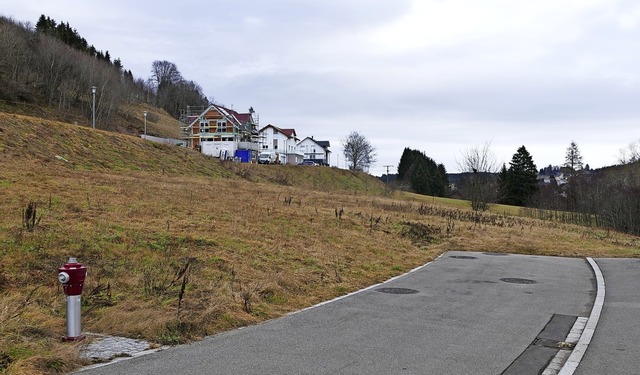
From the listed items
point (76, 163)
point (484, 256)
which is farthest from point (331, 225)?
point (76, 163)

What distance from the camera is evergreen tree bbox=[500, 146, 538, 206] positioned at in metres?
80.8

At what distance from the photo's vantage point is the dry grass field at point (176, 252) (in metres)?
6.52

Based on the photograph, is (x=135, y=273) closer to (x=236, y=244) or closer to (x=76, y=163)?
(x=236, y=244)

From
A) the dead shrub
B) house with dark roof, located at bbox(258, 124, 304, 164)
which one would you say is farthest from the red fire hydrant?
house with dark roof, located at bbox(258, 124, 304, 164)

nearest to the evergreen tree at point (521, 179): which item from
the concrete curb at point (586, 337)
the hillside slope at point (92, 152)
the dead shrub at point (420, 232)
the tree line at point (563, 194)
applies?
the tree line at point (563, 194)

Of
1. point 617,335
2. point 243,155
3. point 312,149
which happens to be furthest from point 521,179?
point 617,335

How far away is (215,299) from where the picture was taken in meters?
7.88

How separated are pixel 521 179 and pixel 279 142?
164 feet

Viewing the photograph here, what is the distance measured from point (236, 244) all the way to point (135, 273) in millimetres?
3849

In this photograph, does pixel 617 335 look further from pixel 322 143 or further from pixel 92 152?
pixel 322 143

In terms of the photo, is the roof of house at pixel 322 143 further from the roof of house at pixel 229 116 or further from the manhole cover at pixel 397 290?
the manhole cover at pixel 397 290

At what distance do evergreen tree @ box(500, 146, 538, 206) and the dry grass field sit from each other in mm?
57523

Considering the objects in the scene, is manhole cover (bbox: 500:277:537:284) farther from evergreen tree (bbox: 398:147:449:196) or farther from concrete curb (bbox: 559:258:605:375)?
evergreen tree (bbox: 398:147:449:196)

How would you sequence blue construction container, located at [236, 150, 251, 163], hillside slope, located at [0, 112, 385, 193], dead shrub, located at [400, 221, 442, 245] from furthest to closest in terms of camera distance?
blue construction container, located at [236, 150, 251, 163] → hillside slope, located at [0, 112, 385, 193] → dead shrub, located at [400, 221, 442, 245]
